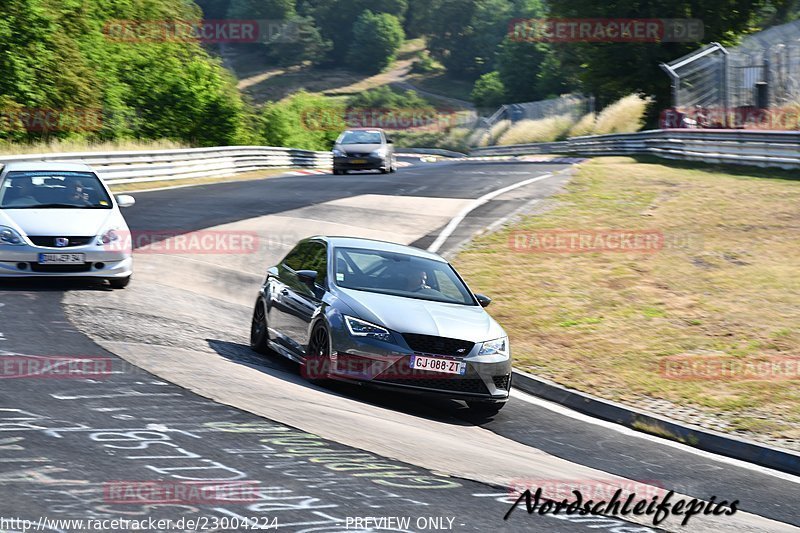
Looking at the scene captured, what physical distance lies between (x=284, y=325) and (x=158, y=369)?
1.95 metres

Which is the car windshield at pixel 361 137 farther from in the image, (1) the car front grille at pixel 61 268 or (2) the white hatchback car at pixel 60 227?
(1) the car front grille at pixel 61 268

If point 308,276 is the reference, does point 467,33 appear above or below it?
above

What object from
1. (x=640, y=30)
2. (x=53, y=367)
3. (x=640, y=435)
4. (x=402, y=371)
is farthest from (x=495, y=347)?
(x=640, y=30)

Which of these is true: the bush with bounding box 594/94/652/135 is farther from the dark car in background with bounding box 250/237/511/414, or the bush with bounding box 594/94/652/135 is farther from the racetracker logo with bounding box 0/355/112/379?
the racetracker logo with bounding box 0/355/112/379

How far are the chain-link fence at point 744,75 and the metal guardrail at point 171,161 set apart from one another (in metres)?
15.8

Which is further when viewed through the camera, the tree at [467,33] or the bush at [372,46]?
the bush at [372,46]

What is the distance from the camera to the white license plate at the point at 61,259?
12914mm

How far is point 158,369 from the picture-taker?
9250mm

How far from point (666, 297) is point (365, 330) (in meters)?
7.14

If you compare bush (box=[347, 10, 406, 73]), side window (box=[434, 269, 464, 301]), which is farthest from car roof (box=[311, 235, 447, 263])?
bush (box=[347, 10, 406, 73])

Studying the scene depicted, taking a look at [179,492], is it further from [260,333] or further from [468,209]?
[468,209]

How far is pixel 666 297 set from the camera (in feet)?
50.1

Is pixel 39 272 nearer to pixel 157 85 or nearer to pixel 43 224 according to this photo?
pixel 43 224

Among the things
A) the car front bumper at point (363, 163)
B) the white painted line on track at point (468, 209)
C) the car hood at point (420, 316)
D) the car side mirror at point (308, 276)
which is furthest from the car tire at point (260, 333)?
the car front bumper at point (363, 163)
